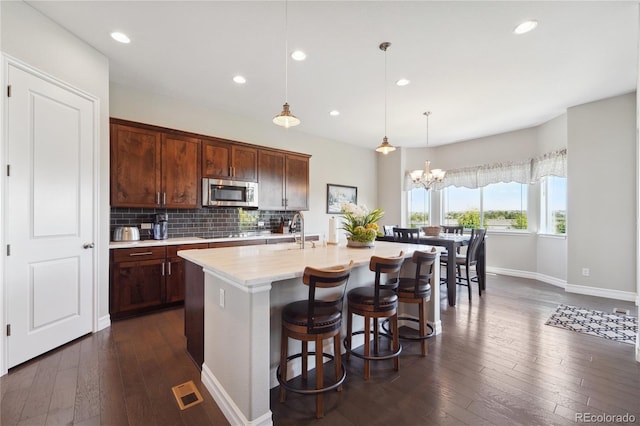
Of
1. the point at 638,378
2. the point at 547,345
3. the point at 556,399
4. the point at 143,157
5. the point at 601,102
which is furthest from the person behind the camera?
the point at 601,102

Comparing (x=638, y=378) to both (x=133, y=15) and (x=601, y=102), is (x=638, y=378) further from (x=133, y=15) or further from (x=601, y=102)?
(x=133, y=15)

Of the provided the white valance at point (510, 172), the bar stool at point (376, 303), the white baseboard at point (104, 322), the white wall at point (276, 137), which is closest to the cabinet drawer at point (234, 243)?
the white wall at point (276, 137)

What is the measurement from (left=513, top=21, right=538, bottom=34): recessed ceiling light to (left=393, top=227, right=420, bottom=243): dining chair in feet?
8.41

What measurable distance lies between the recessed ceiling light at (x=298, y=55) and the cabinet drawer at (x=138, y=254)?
9.10 ft

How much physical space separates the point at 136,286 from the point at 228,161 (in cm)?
212

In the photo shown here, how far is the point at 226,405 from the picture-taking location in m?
1.71

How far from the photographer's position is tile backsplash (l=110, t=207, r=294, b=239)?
3705 millimetres

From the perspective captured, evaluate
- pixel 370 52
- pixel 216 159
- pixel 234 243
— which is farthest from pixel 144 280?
pixel 370 52

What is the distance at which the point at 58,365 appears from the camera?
2.25 metres

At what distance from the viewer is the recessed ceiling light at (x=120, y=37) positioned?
8.46ft

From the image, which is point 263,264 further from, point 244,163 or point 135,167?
point 244,163

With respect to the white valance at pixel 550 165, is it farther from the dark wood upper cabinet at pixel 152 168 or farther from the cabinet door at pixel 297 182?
the dark wood upper cabinet at pixel 152 168

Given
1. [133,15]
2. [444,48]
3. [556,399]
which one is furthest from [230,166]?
[556,399]

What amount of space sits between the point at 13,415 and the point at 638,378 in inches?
172
